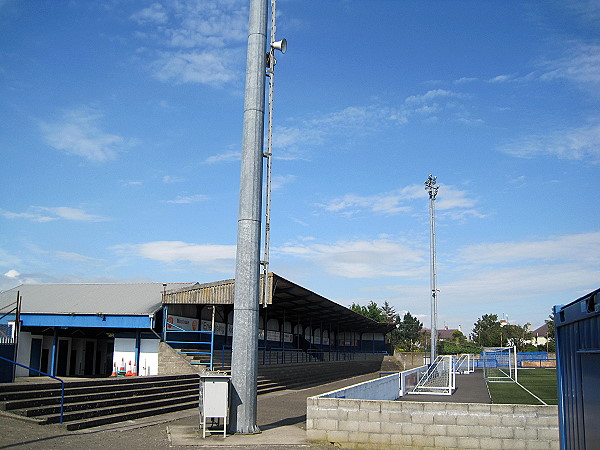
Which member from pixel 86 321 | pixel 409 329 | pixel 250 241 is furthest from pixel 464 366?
pixel 409 329

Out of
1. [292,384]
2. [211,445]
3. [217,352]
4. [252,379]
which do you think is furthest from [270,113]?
[292,384]

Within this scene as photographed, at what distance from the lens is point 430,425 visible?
10.6m

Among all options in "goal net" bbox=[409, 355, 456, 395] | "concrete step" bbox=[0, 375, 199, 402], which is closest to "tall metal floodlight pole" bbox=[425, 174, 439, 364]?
"goal net" bbox=[409, 355, 456, 395]

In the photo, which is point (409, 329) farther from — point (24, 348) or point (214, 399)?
point (214, 399)

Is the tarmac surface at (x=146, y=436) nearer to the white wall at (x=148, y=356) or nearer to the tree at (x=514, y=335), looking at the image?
the white wall at (x=148, y=356)

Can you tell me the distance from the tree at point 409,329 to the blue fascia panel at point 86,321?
93.3 m

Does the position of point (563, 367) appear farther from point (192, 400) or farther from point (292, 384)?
point (292, 384)

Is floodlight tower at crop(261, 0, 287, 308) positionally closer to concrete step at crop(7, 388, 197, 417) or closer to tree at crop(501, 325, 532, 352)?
concrete step at crop(7, 388, 197, 417)

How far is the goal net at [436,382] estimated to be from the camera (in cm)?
2436

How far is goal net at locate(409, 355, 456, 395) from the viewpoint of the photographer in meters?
24.4

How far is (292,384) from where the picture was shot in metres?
28.7

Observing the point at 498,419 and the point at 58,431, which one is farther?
the point at 58,431

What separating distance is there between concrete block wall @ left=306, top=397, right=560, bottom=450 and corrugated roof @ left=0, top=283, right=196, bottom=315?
15194 mm

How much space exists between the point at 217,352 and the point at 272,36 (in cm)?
1653
